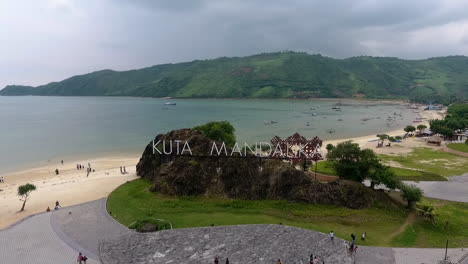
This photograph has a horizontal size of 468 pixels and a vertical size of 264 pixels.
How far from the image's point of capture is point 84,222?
32.2 metres

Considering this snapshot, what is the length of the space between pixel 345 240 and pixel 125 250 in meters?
19.4

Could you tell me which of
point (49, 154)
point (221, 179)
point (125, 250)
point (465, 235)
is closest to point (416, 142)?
point (465, 235)

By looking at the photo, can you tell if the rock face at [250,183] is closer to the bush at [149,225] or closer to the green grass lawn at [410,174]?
the bush at [149,225]

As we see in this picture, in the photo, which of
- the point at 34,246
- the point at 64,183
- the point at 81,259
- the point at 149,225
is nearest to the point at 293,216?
the point at 149,225

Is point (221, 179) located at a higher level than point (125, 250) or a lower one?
higher

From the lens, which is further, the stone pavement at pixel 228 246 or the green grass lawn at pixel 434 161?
the green grass lawn at pixel 434 161

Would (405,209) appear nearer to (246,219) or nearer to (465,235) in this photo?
(465,235)

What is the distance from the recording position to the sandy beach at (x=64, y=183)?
40906mm

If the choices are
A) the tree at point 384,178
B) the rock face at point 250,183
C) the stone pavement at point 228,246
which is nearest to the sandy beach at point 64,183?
the rock face at point 250,183

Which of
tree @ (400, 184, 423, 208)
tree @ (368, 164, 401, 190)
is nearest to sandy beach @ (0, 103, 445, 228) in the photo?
tree @ (368, 164, 401, 190)

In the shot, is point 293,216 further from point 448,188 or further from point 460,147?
point 460,147

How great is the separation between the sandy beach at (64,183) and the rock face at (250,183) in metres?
12.7

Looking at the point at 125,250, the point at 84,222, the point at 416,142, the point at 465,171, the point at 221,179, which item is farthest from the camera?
the point at 416,142

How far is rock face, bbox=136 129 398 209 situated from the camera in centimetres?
3403
